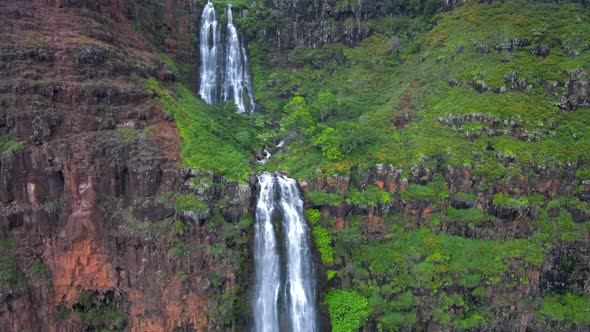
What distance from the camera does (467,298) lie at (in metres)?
26.5

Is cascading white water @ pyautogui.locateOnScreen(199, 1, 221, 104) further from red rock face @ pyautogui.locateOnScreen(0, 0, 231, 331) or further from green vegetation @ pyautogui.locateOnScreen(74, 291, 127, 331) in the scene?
green vegetation @ pyautogui.locateOnScreen(74, 291, 127, 331)

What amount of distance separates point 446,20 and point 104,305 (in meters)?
35.9

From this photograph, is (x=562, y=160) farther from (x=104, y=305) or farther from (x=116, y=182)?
(x=104, y=305)

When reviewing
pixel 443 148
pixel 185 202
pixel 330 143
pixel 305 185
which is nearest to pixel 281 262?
pixel 305 185

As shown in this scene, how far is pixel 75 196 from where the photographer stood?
2455cm

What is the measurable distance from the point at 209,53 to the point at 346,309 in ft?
87.0

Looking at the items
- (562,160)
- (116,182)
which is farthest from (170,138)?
(562,160)

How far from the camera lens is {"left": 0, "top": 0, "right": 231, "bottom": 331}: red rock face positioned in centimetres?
2358

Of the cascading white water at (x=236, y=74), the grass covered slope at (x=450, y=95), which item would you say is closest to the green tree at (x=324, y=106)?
the grass covered slope at (x=450, y=95)

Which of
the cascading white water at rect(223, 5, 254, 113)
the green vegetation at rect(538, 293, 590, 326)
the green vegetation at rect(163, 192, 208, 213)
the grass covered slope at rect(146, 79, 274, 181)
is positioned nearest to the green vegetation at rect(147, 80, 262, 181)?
the grass covered slope at rect(146, 79, 274, 181)

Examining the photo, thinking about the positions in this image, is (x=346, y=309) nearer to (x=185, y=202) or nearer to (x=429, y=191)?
(x=429, y=191)

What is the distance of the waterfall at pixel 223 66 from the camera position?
38.9 meters

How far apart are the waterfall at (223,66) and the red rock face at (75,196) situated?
1299 centimetres

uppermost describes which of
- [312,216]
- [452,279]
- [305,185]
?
[305,185]
